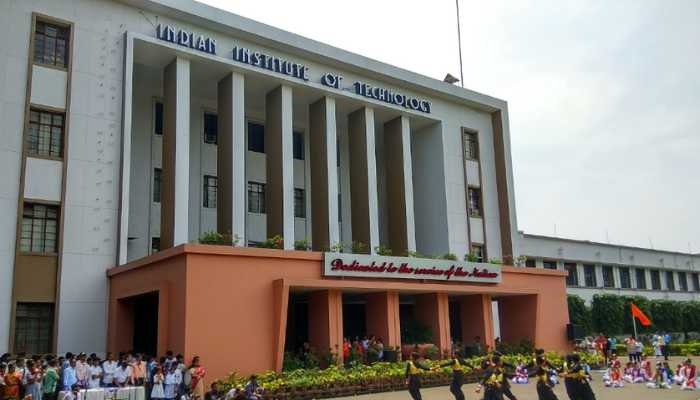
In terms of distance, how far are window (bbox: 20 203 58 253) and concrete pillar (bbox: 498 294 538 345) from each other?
20.1 m

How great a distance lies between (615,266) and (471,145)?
21.7 metres

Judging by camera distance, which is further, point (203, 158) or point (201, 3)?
point (203, 158)

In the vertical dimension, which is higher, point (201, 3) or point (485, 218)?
point (201, 3)

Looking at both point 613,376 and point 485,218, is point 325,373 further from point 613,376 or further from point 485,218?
point 485,218

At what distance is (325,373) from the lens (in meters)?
22.2

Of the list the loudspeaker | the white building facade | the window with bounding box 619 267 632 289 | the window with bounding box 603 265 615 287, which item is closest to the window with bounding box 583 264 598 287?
the window with bounding box 603 265 615 287

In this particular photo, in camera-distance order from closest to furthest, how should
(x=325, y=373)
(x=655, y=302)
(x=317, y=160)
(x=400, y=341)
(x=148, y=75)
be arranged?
(x=325, y=373) → (x=400, y=341) → (x=148, y=75) → (x=317, y=160) → (x=655, y=302)

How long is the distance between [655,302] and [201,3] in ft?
136

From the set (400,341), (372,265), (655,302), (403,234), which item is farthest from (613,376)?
(655,302)

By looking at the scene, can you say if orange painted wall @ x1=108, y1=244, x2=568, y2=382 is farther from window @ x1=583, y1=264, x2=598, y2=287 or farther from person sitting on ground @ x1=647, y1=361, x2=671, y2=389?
window @ x1=583, y1=264, x2=598, y2=287

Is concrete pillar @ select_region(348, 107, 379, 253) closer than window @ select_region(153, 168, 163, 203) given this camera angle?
No

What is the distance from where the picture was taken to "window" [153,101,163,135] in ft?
102

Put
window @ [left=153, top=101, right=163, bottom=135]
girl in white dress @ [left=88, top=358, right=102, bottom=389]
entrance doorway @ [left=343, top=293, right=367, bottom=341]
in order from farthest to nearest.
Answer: window @ [left=153, top=101, right=163, bottom=135] → entrance doorway @ [left=343, top=293, right=367, bottom=341] → girl in white dress @ [left=88, top=358, right=102, bottom=389]

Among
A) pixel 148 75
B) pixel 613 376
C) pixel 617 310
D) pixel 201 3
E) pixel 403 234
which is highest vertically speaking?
pixel 201 3
